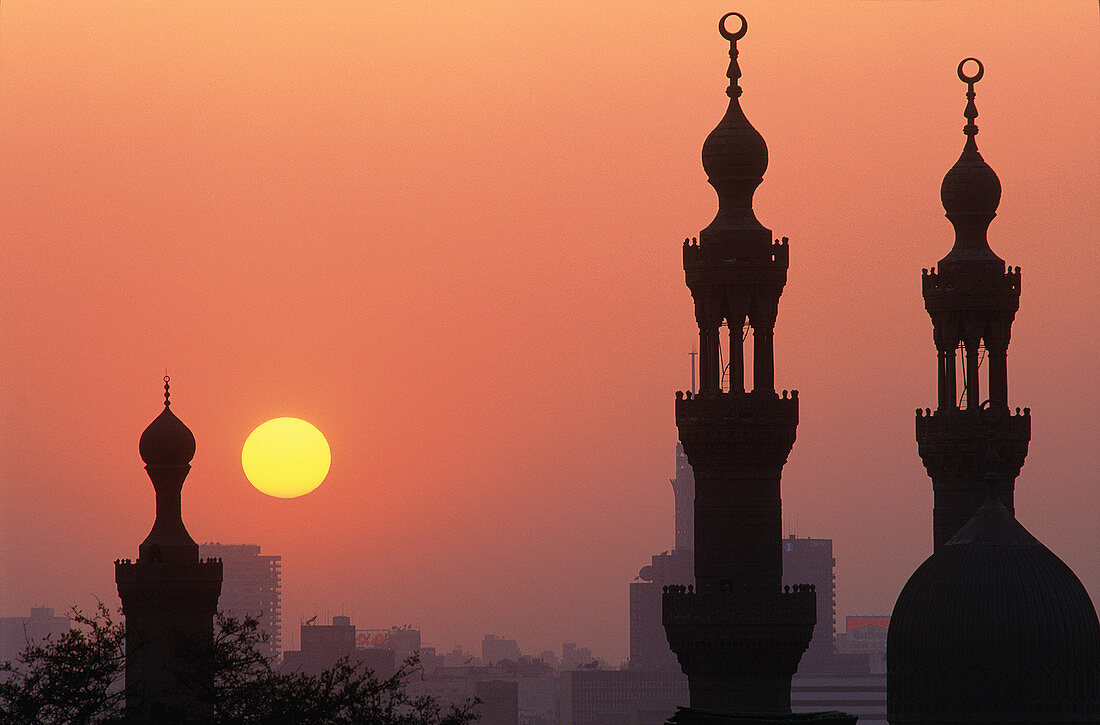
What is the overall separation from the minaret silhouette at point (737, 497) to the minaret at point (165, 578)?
2445 cm

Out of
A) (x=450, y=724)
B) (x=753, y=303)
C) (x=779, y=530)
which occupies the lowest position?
(x=450, y=724)

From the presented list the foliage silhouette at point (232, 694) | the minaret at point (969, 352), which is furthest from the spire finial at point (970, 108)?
the foliage silhouette at point (232, 694)

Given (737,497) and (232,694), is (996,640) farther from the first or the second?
(232,694)

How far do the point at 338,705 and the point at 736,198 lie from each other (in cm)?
1985

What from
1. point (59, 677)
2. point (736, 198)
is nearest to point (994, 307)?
point (736, 198)

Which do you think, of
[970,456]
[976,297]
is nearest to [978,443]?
[970,456]

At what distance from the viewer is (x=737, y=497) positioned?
6975 centimetres

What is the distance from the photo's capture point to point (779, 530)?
70.1 metres

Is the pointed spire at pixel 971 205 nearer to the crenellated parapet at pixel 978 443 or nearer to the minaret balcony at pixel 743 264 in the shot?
the crenellated parapet at pixel 978 443

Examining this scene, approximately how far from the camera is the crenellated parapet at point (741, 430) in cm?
6975

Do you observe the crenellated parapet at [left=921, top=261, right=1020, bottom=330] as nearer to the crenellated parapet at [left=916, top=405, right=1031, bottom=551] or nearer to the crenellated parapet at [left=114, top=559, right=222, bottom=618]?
the crenellated parapet at [left=916, top=405, right=1031, bottom=551]

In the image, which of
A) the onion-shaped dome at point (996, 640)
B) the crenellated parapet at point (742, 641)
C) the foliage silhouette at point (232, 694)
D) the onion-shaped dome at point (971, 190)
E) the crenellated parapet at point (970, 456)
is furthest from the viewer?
the onion-shaped dome at point (971, 190)

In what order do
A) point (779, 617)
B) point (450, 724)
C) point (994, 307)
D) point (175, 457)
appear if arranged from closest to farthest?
point (450, 724) → point (779, 617) → point (994, 307) → point (175, 457)

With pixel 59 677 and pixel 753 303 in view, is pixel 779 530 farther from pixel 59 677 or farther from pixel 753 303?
pixel 59 677
